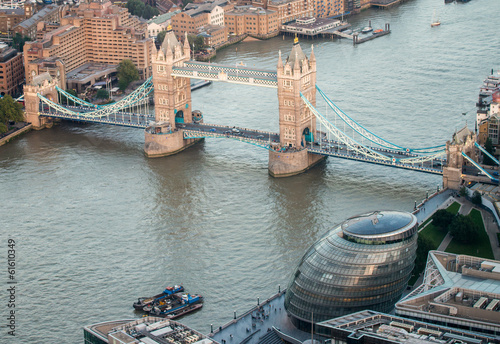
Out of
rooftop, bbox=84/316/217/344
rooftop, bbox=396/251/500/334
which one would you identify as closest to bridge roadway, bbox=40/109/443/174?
rooftop, bbox=396/251/500/334

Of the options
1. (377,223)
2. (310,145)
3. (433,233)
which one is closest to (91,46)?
(310,145)

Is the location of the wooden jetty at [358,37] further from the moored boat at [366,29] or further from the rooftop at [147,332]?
the rooftop at [147,332]

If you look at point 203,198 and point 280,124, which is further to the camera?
point 280,124

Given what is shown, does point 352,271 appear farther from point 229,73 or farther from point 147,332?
point 229,73

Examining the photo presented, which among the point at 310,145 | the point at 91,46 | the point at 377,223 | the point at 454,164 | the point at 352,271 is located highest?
the point at 91,46

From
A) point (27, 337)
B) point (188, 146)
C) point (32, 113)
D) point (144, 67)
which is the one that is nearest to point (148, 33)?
point (144, 67)

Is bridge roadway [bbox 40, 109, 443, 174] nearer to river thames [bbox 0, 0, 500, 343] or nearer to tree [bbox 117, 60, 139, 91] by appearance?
river thames [bbox 0, 0, 500, 343]

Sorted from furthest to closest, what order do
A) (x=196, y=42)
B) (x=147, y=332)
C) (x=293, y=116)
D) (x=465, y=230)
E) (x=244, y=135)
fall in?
1. (x=196, y=42)
2. (x=244, y=135)
3. (x=293, y=116)
4. (x=465, y=230)
5. (x=147, y=332)

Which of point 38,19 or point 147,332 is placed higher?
point 38,19

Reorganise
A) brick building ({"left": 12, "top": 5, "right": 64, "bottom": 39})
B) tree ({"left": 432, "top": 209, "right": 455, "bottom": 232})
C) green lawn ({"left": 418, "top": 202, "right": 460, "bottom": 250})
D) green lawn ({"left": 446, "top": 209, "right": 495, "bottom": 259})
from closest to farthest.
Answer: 1. green lawn ({"left": 446, "top": 209, "right": 495, "bottom": 259})
2. green lawn ({"left": 418, "top": 202, "right": 460, "bottom": 250})
3. tree ({"left": 432, "top": 209, "right": 455, "bottom": 232})
4. brick building ({"left": 12, "top": 5, "right": 64, "bottom": 39})
